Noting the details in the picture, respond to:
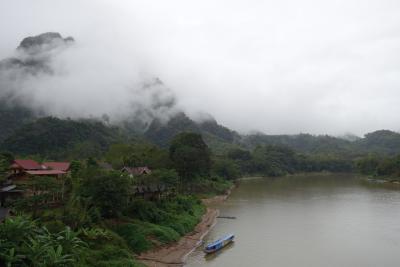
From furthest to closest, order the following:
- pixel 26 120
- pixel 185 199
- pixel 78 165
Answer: pixel 26 120 < pixel 185 199 < pixel 78 165

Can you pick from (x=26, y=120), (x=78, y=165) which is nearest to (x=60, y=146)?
(x=26, y=120)

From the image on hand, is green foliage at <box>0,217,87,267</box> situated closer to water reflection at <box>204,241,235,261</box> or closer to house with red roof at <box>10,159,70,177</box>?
water reflection at <box>204,241,235,261</box>

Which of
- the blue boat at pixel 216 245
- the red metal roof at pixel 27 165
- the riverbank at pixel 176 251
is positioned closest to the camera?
the riverbank at pixel 176 251

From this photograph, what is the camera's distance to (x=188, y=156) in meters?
66.6

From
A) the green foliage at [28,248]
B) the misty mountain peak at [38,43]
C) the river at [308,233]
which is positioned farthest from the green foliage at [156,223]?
the misty mountain peak at [38,43]

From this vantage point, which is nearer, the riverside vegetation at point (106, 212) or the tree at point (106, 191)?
the riverside vegetation at point (106, 212)

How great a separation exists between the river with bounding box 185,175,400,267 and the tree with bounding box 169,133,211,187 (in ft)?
27.8

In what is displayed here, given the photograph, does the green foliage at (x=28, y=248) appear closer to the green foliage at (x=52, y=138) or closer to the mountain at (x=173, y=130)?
the green foliage at (x=52, y=138)

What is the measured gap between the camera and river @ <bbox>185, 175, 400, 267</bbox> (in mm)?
31634

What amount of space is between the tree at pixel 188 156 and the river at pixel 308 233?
333 inches

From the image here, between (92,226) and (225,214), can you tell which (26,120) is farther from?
(92,226)

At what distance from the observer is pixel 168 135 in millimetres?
171750

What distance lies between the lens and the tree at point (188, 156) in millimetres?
67019

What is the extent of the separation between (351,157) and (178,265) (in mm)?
159937
